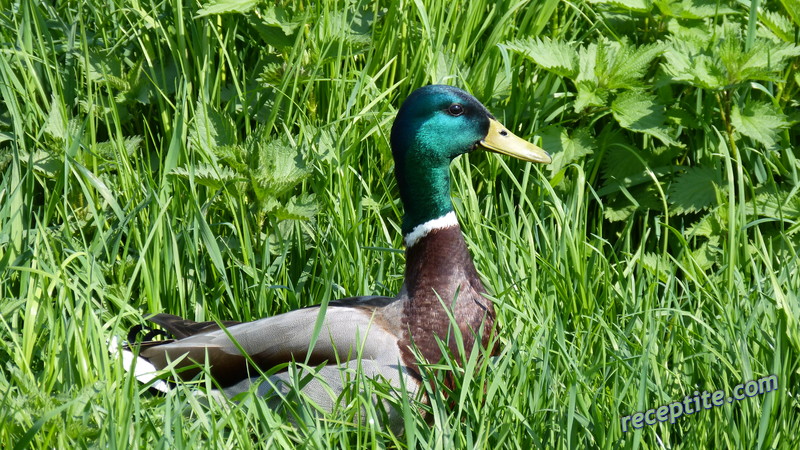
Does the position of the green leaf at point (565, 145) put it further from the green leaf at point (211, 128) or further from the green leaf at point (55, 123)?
the green leaf at point (55, 123)

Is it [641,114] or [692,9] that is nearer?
[641,114]

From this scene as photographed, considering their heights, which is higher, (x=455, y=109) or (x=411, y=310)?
(x=455, y=109)

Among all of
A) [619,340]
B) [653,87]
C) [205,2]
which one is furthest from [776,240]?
[205,2]

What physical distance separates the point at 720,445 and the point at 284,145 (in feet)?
5.64

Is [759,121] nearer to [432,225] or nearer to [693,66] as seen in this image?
[693,66]

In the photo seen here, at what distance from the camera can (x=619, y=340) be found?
9.65 feet

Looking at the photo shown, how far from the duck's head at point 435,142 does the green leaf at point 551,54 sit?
48cm

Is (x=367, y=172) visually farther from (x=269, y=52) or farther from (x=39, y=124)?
(x=39, y=124)

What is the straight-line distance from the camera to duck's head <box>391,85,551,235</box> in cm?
308

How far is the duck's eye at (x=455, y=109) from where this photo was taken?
10.2ft

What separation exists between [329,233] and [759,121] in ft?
5.01
